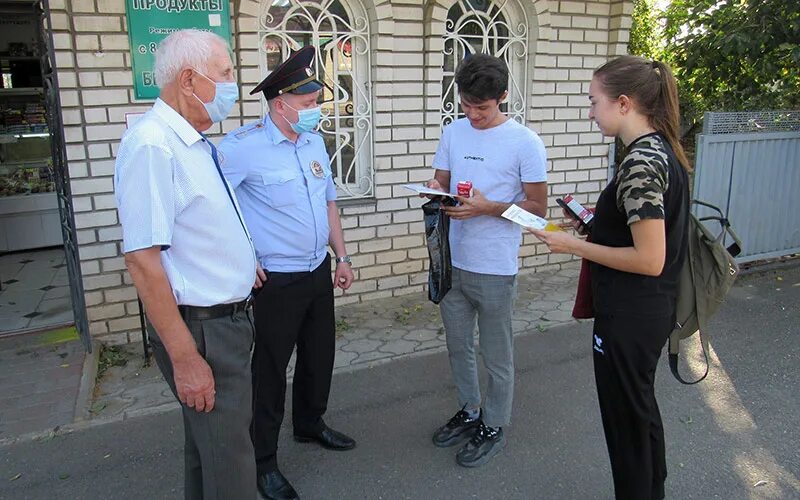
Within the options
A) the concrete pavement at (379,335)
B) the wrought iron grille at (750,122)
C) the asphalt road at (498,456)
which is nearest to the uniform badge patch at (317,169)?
the asphalt road at (498,456)

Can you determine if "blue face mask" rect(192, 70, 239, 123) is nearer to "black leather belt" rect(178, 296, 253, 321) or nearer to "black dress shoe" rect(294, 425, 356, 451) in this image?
"black leather belt" rect(178, 296, 253, 321)

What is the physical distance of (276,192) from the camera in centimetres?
264

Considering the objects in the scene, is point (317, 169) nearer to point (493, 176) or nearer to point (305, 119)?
point (305, 119)

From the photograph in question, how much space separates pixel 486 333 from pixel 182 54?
1883mm

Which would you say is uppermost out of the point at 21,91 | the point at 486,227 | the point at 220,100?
the point at 21,91

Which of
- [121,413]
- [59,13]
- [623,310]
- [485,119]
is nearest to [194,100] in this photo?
[485,119]

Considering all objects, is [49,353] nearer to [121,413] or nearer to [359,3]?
[121,413]

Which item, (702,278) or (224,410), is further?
(702,278)

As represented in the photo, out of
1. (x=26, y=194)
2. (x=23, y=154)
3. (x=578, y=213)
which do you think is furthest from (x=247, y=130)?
(x=23, y=154)

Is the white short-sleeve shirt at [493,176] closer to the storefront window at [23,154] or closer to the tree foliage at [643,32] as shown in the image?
the storefront window at [23,154]

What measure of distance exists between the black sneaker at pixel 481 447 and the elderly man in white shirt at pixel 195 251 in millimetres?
1262

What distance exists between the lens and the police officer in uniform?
2.64 m

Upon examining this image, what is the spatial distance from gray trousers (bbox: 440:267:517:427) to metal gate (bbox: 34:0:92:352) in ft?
8.60

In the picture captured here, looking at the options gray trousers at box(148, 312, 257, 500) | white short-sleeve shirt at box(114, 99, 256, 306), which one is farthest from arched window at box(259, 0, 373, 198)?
gray trousers at box(148, 312, 257, 500)
